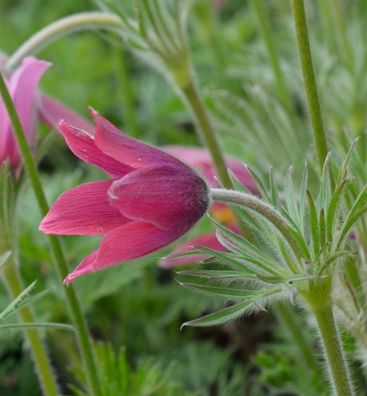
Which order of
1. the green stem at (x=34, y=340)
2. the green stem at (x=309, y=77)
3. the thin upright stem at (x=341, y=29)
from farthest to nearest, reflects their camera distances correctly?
the thin upright stem at (x=341, y=29)
the green stem at (x=34, y=340)
the green stem at (x=309, y=77)

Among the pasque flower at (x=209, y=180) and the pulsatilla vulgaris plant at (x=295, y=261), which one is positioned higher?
the pulsatilla vulgaris plant at (x=295, y=261)

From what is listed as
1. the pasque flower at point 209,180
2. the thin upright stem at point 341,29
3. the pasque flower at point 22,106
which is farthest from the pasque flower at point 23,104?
the thin upright stem at point 341,29

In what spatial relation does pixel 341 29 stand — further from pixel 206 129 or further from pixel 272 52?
pixel 206 129

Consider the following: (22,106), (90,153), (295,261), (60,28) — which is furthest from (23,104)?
(295,261)

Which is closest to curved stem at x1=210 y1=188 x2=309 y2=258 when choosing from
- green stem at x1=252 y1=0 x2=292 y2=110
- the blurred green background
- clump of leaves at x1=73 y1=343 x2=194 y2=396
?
the blurred green background

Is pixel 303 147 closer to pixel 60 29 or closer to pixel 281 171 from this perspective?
pixel 281 171

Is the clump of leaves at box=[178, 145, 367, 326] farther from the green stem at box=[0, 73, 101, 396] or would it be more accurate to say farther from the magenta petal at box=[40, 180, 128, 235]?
the green stem at box=[0, 73, 101, 396]

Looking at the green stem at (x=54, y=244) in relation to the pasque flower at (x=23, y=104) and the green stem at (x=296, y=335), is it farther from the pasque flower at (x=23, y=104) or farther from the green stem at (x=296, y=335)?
the green stem at (x=296, y=335)

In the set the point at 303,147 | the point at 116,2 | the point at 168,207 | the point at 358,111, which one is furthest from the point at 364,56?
the point at 168,207
